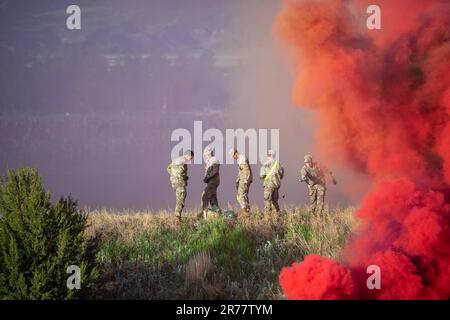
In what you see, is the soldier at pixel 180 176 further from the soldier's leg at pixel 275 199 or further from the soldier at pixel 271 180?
the soldier's leg at pixel 275 199

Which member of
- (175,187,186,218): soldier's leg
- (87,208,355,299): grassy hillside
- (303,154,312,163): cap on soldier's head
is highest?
(303,154,312,163): cap on soldier's head

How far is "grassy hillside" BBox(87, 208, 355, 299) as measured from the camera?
8.52m

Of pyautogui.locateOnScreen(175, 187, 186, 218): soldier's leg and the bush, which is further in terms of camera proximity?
pyautogui.locateOnScreen(175, 187, 186, 218): soldier's leg

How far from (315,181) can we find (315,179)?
60mm

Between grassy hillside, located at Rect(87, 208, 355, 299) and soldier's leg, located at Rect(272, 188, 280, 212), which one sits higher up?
soldier's leg, located at Rect(272, 188, 280, 212)

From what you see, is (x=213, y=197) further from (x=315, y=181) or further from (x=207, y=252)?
(x=207, y=252)

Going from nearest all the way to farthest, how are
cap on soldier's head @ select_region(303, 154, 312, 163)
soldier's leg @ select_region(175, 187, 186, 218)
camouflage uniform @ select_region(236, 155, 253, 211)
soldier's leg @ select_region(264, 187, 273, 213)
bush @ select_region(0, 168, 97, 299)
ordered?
1. bush @ select_region(0, 168, 97, 299)
2. soldier's leg @ select_region(175, 187, 186, 218)
3. camouflage uniform @ select_region(236, 155, 253, 211)
4. soldier's leg @ select_region(264, 187, 273, 213)
5. cap on soldier's head @ select_region(303, 154, 312, 163)

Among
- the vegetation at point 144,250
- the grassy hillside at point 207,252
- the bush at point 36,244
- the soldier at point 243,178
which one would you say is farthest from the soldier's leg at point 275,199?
the bush at point 36,244

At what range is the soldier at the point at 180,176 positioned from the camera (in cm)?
1367

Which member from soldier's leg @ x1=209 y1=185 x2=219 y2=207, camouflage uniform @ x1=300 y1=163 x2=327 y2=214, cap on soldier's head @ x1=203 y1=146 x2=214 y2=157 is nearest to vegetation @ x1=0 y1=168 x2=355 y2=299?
soldier's leg @ x1=209 y1=185 x2=219 y2=207

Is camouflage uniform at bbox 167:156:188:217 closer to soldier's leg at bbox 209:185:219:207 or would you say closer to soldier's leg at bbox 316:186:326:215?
soldier's leg at bbox 209:185:219:207

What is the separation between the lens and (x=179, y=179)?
1376 cm

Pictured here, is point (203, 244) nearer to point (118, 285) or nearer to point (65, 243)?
point (118, 285)

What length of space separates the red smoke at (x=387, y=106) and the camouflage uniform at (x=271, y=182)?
4.66 meters
